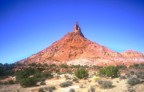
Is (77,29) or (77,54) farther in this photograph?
(77,29)

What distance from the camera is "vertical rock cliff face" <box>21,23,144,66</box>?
96062mm

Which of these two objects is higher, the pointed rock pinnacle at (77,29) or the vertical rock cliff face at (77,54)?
the pointed rock pinnacle at (77,29)

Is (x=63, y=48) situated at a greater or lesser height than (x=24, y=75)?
greater

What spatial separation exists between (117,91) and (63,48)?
298 ft

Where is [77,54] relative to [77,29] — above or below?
below

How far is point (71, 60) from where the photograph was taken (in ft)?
323

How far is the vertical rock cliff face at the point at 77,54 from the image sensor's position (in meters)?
96.1

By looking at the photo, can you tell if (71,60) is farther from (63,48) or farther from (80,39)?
(80,39)

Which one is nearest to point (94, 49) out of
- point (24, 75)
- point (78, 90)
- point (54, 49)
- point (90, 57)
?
point (90, 57)

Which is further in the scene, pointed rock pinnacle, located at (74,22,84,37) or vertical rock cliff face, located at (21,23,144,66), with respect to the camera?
pointed rock pinnacle, located at (74,22,84,37)

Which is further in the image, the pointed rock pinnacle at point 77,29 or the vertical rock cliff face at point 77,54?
the pointed rock pinnacle at point 77,29

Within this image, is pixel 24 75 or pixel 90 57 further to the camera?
pixel 90 57

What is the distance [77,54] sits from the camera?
340ft

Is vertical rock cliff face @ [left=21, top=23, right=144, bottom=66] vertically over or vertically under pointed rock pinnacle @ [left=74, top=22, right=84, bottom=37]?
under
